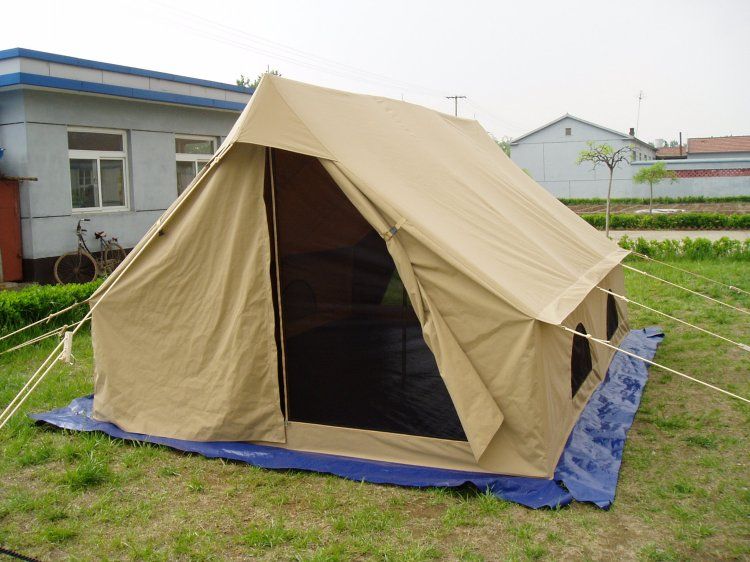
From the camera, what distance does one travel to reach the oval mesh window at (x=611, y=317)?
6238 millimetres

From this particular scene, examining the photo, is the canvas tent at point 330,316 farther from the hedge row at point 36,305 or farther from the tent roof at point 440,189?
the hedge row at point 36,305

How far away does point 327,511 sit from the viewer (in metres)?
3.44

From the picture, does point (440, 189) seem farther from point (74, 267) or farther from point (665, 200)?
point (665, 200)

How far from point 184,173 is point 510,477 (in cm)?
931

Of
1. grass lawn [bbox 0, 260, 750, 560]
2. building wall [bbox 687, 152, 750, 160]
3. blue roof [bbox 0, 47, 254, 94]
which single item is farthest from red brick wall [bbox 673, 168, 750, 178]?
grass lawn [bbox 0, 260, 750, 560]

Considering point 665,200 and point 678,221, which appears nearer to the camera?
point 678,221

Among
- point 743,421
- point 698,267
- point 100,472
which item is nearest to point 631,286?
point 698,267

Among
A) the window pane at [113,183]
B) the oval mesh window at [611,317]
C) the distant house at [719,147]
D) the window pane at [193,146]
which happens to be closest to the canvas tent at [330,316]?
the oval mesh window at [611,317]

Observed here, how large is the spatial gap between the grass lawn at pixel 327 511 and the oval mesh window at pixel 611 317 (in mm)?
1653

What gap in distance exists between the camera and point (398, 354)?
4035 mm

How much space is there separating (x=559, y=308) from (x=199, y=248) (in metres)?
2.01

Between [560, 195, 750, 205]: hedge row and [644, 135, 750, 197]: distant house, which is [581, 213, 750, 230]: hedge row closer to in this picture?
[560, 195, 750, 205]: hedge row

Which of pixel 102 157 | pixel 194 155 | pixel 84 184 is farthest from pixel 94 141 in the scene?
pixel 194 155

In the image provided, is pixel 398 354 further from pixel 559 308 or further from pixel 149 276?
pixel 149 276
